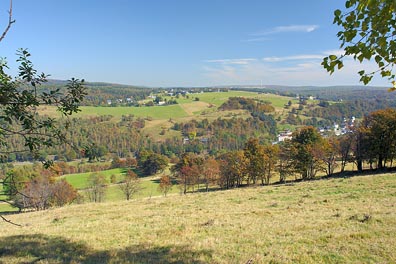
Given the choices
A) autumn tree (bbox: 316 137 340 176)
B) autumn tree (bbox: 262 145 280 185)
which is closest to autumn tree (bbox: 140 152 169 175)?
autumn tree (bbox: 262 145 280 185)

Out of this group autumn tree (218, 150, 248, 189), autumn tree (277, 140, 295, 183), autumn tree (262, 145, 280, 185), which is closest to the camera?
autumn tree (277, 140, 295, 183)

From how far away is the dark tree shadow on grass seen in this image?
28.1 ft

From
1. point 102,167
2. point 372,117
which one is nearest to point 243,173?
point 372,117

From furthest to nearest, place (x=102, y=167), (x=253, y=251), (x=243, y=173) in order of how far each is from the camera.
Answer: (x=102, y=167)
(x=243, y=173)
(x=253, y=251)

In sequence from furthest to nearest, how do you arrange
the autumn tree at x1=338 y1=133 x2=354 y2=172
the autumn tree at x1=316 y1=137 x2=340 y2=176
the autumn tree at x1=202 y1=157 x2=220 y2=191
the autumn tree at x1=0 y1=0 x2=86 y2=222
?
the autumn tree at x1=202 y1=157 x2=220 y2=191, the autumn tree at x1=316 y1=137 x2=340 y2=176, the autumn tree at x1=338 y1=133 x2=354 y2=172, the autumn tree at x1=0 y1=0 x2=86 y2=222

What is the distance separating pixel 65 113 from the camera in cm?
527

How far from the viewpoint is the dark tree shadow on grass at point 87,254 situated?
8.57 meters

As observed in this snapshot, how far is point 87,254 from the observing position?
31.4ft

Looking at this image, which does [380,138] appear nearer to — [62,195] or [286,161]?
[286,161]

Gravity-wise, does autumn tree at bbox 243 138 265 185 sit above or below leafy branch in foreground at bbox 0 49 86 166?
below

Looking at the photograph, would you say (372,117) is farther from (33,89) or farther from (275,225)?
(33,89)

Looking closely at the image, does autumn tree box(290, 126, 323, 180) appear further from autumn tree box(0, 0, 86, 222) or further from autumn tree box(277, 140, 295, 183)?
autumn tree box(0, 0, 86, 222)

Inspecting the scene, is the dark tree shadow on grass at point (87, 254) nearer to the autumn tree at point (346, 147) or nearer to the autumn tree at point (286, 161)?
the autumn tree at point (286, 161)

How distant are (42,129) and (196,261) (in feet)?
17.6
